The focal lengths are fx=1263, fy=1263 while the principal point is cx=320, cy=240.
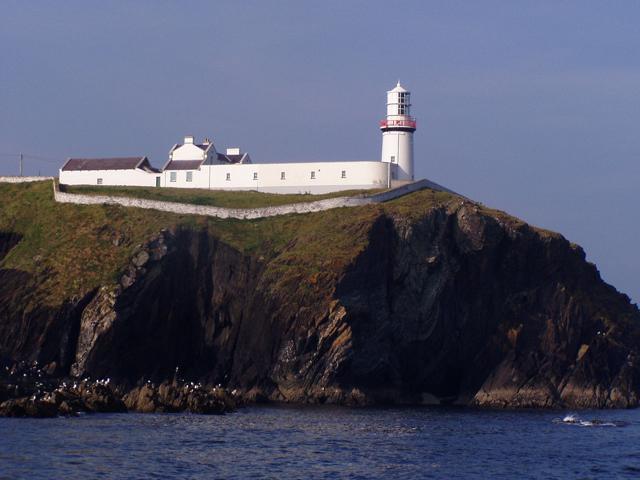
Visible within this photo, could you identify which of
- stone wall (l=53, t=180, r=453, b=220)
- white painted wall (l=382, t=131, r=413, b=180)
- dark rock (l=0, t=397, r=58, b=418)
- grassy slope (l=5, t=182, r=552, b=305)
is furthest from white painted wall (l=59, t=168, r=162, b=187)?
dark rock (l=0, t=397, r=58, b=418)

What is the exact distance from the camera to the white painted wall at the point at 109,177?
124 metres

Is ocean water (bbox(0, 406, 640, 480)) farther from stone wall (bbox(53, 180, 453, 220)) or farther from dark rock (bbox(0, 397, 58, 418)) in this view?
stone wall (bbox(53, 180, 453, 220))

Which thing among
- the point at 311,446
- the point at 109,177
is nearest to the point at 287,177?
the point at 109,177

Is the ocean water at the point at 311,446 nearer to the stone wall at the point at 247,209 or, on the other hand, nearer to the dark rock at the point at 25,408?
the dark rock at the point at 25,408

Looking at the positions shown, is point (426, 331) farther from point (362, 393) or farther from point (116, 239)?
point (116, 239)

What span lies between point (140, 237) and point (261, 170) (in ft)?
68.6

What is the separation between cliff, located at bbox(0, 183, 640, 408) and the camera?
9494 centimetres

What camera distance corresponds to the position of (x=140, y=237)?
343 feet

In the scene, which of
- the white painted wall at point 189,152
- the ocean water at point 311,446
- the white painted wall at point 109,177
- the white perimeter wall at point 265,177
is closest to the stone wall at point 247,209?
the white perimeter wall at point 265,177

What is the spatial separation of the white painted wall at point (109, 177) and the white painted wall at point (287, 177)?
243 cm

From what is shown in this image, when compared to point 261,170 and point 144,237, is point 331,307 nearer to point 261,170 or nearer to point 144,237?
point 144,237

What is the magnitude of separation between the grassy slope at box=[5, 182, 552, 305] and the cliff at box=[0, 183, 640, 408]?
0.67ft

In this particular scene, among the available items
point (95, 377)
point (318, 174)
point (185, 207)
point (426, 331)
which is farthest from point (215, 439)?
point (318, 174)

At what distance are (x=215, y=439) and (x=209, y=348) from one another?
3315 cm
